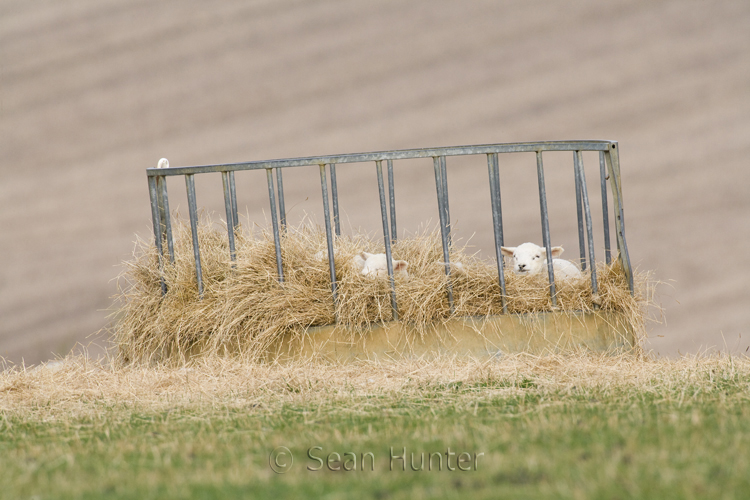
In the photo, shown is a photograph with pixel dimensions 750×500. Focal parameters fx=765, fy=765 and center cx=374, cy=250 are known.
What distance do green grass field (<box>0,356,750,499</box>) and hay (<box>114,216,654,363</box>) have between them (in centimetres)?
33

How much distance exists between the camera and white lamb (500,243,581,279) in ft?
17.6

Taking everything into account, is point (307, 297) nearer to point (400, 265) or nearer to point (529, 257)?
point (400, 265)

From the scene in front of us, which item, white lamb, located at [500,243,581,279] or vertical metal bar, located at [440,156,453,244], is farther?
white lamb, located at [500,243,581,279]

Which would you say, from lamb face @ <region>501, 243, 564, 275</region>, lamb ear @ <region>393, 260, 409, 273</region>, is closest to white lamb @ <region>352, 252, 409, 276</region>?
lamb ear @ <region>393, 260, 409, 273</region>

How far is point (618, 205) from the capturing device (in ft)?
17.1

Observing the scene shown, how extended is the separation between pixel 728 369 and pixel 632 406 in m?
1.49

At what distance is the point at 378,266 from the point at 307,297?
1.78ft

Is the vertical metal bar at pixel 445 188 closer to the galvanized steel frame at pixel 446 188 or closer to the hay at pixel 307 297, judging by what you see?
the galvanized steel frame at pixel 446 188

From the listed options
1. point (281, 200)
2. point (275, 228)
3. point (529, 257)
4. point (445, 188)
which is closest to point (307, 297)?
point (275, 228)

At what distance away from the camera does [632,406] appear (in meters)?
3.38

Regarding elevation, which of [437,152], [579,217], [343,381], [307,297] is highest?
[437,152]

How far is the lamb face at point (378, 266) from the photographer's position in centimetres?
517

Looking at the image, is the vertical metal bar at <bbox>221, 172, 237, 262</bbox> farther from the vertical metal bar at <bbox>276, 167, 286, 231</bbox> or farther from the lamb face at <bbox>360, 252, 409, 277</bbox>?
the lamb face at <bbox>360, 252, 409, 277</bbox>

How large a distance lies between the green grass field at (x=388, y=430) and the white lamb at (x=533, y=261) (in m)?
0.72
